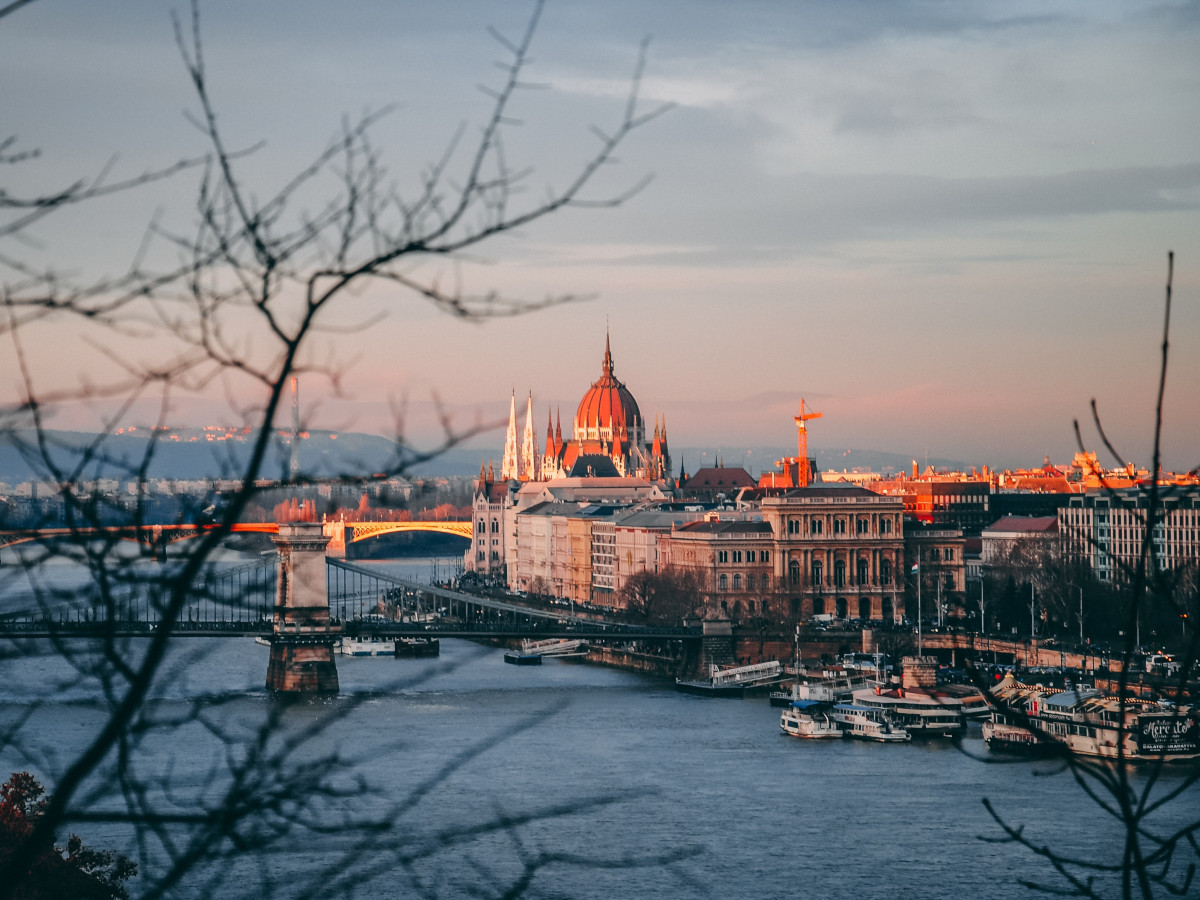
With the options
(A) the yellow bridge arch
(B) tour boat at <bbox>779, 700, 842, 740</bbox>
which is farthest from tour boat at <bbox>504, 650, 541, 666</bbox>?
(A) the yellow bridge arch

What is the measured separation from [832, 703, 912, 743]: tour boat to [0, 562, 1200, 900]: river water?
532 mm

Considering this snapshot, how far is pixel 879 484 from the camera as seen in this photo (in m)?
93.6

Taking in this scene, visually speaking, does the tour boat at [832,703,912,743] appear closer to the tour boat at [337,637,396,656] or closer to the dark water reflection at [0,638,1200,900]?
the dark water reflection at [0,638,1200,900]

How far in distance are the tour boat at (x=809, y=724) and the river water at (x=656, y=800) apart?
28cm

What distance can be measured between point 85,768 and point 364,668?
37574 mm

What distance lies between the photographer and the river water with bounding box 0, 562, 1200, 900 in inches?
649

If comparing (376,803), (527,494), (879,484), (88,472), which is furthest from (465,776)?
(879,484)

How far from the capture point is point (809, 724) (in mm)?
28438

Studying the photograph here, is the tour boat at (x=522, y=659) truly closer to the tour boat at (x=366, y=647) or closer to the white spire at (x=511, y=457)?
the tour boat at (x=366, y=647)

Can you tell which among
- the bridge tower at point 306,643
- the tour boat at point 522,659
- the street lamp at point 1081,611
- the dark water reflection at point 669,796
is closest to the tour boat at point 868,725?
the dark water reflection at point 669,796

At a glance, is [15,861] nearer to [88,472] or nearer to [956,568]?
[88,472]

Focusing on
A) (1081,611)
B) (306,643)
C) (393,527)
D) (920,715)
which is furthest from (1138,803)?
(393,527)

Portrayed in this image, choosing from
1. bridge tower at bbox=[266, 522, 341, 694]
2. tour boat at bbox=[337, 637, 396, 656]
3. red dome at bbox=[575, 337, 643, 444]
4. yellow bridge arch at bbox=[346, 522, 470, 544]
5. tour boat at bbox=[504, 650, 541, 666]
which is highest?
red dome at bbox=[575, 337, 643, 444]

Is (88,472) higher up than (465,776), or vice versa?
(88,472)
